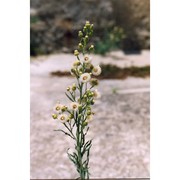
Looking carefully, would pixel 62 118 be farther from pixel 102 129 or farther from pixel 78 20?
pixel 78 20

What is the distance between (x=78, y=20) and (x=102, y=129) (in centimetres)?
74

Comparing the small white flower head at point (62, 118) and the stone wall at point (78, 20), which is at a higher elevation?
the stone wall at point (78, 20)

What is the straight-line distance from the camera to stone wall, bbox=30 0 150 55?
2982 millimetres

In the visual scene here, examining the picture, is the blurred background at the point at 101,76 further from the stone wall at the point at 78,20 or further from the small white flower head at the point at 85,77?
the small white flower head at the point at 85,77

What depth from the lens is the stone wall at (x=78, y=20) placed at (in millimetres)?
2982

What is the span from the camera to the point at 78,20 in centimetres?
301

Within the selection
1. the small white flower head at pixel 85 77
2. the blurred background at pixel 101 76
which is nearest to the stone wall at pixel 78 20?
the blurred background at pixel 101 76

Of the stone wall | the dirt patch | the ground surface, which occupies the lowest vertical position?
the ground surface

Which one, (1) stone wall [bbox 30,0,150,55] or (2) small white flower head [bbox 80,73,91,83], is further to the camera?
(1) stone wall [bbox 30,0,150,55]

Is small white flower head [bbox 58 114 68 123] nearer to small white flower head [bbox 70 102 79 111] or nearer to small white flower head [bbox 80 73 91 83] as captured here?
small white flower head [bbox 70 102 79 111]

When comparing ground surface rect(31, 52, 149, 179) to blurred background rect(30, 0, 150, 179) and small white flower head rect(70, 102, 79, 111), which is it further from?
small white flower head rect(70, 102, 79, 111)

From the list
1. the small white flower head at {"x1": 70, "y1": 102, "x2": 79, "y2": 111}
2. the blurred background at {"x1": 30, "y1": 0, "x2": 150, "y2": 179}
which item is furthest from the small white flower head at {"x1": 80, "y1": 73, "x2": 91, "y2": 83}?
the blurred background at {"x1": 30, "y1": 0, "x2": 150, "y2": 179}

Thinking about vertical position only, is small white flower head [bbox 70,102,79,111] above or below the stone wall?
below
